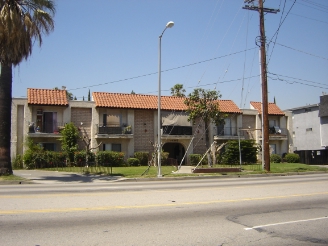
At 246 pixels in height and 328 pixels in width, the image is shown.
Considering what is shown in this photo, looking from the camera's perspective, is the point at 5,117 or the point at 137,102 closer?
the point at 5,117

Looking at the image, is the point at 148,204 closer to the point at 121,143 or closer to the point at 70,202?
the point at 70,202

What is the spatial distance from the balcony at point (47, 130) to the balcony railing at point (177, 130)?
1059 centimetres

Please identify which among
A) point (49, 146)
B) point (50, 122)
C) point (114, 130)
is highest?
point (50, 122)

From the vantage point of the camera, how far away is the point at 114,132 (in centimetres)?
3681

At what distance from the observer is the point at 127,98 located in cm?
3847

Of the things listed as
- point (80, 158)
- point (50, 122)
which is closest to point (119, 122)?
point (80, 158)

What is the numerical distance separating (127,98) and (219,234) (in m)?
32.1

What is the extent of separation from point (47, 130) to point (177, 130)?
13.4 metres

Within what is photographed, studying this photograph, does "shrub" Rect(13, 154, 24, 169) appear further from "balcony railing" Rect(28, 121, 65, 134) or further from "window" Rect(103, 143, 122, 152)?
"window" Rect(103, 143, 122, 152)

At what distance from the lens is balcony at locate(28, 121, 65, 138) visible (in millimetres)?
33709

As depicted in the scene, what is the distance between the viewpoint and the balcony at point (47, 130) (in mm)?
33709

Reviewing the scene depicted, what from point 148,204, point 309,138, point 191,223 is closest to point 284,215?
point 191,223

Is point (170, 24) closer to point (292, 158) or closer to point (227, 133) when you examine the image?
point (227, 133)

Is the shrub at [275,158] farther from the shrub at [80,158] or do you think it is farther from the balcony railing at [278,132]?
the shrub at [80,158]
